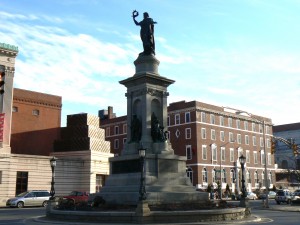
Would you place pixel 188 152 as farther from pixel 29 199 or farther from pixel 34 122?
pixel 29 199

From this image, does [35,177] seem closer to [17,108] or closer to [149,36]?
[17,108]

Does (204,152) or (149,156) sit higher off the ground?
(204,152)

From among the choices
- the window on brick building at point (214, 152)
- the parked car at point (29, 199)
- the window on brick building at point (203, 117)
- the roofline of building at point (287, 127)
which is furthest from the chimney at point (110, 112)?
the parked car at point (29, 199)

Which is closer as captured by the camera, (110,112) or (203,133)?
(203,133)

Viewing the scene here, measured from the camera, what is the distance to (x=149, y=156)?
2416 centimetres

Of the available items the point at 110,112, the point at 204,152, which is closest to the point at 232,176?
the point at 204,152

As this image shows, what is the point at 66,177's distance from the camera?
5275cm

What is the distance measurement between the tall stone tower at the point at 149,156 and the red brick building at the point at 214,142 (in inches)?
1870

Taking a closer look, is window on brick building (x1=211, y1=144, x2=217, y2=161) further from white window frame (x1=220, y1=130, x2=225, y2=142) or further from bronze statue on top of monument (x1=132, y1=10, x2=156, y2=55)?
bronze statue on top of monument (x1=132, y1=10, x2=156, y2=55)

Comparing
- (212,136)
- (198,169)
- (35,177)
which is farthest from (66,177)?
(212,136)

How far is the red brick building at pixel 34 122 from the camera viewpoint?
56.2 m

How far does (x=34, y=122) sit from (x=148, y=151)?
37.1 metres

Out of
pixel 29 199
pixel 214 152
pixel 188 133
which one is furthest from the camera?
pixel 214 152

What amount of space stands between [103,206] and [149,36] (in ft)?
39.5
